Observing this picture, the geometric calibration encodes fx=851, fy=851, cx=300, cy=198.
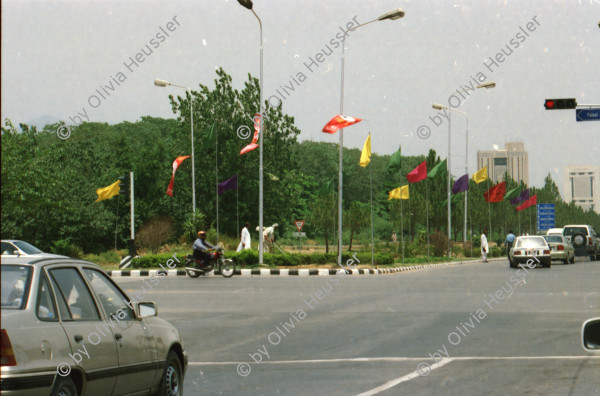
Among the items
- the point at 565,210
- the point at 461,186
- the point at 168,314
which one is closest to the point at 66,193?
the point at 461,186

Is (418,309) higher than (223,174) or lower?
lower

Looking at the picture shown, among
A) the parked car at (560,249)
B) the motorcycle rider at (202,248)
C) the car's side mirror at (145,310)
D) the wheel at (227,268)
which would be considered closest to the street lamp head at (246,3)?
the motorcycle rider at (202,248)

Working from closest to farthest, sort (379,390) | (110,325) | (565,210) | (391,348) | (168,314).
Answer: (110,325) → (379,390) → (391,348) → (168,314) → (565,210)

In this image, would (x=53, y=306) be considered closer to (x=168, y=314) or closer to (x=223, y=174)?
(x=168, y=314)

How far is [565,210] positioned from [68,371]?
172m

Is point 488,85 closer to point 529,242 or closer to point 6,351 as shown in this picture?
point 529,242

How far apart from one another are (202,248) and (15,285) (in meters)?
23.8

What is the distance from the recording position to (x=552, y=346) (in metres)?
11.3

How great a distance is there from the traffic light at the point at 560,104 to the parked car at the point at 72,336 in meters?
21.1

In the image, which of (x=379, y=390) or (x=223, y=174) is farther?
(x=223, y=174)

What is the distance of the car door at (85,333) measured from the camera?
565cm

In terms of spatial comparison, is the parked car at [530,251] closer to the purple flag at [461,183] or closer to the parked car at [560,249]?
the parked car at [560,249]

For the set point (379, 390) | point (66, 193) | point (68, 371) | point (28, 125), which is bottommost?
point (379, 390)

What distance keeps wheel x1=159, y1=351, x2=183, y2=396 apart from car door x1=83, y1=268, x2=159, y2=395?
26cm
